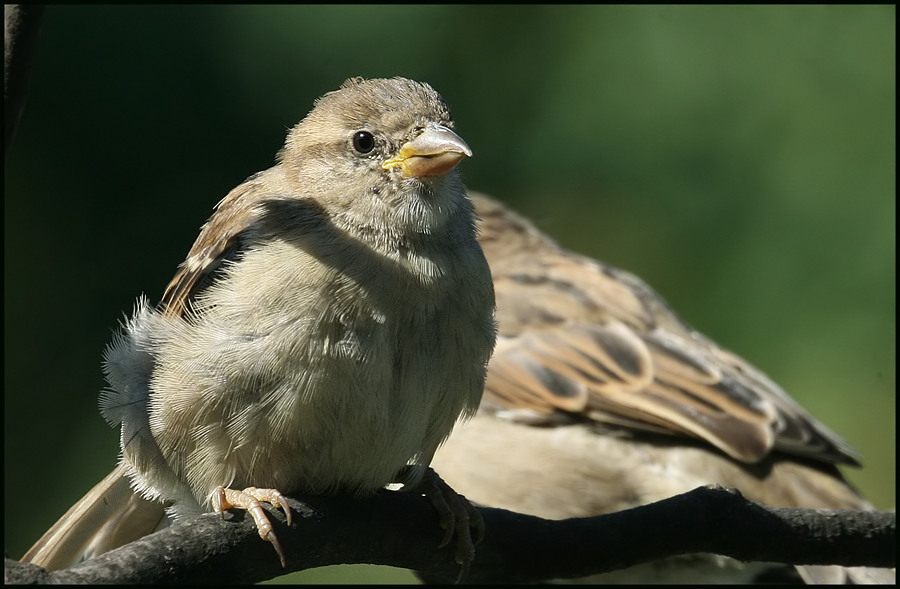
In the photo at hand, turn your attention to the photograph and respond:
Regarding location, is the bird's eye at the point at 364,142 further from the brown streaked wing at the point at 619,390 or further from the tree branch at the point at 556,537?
the brown streaked wing at the point at 619,390

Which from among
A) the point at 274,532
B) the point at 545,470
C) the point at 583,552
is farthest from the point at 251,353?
the point at 545,470

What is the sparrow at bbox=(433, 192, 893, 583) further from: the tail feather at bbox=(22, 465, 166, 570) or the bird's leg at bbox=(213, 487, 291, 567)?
the bird's leg at bbox=(213, 487, 291, 567)

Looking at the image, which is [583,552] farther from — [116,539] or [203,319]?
[116,539]

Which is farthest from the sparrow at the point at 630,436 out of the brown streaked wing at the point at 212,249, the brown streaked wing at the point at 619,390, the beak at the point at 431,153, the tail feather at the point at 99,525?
the beak at the point at 431,153

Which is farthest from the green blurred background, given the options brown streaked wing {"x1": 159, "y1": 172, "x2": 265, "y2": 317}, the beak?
the beak

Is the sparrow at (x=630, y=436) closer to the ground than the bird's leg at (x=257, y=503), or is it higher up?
closer to the ground
